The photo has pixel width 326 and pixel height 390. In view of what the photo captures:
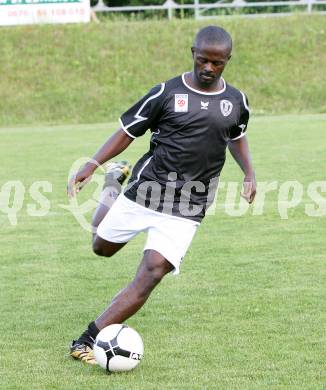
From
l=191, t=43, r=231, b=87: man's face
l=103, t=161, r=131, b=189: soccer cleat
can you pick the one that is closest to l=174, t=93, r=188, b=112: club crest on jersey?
l=191, t=43, r=231, b=87: man's face

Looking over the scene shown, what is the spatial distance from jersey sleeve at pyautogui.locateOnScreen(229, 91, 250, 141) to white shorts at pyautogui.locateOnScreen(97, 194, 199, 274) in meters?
0.72

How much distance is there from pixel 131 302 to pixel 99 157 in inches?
37.3

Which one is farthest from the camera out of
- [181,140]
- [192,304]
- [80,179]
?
[192,304]

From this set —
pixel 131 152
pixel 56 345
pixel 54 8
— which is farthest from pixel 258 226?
pixel 54 8

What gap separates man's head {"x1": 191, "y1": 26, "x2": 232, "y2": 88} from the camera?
589cm

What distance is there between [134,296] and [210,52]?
5.25 feet

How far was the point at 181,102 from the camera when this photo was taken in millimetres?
6102

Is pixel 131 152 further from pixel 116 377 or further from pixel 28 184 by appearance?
pixel 116 377

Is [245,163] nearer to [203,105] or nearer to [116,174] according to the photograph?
[203,105]

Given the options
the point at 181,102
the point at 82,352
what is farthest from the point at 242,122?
the point at 82,352

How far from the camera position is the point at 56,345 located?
654cm

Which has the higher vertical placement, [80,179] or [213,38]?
[213,38]

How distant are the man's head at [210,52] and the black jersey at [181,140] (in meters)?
0.19

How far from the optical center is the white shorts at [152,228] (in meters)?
6.05
